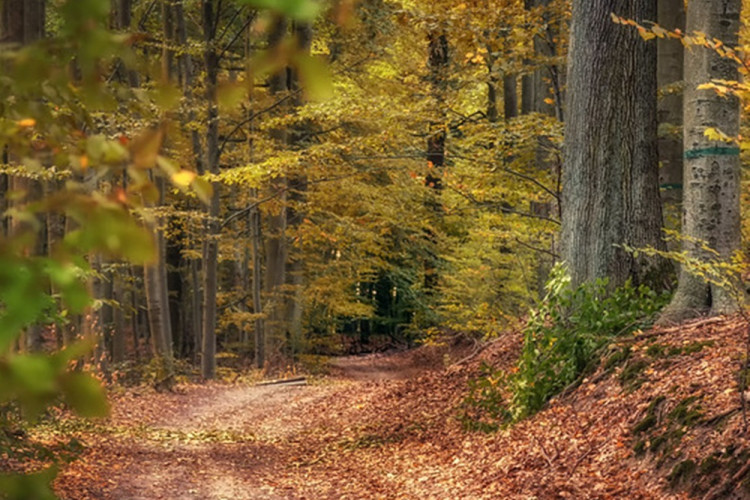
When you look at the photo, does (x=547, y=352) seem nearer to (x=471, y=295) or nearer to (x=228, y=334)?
(x=471, y=295)

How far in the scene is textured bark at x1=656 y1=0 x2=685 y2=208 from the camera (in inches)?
399

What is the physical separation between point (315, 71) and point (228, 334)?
A: 31387 mm

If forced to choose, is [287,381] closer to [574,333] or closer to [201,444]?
[201,444]

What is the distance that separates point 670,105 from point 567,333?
360 centimetres

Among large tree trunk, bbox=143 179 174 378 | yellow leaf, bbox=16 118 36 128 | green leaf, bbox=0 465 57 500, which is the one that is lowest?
large tree trunk, bbox=143 179 174 378

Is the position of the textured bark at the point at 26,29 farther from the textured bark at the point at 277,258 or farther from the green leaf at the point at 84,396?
the textured bark at the point at 277,258

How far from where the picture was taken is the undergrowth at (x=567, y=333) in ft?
26.8

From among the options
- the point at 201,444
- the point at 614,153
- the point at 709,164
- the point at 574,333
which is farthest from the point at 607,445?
the point at 201,444

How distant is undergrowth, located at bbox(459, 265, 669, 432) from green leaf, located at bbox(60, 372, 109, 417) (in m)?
7.21

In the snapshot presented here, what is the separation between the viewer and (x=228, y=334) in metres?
32.0

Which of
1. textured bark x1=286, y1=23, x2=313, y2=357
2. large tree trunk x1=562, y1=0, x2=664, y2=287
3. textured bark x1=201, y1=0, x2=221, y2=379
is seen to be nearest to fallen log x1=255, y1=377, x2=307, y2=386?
textured bark x1=201, y1=0, x2=221, y2=379

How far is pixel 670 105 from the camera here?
33.7 feet

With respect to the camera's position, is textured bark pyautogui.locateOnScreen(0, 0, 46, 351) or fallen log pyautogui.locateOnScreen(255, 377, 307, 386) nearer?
textured bark pyautogui.locateOnScreen(0, 0, 46, 351)

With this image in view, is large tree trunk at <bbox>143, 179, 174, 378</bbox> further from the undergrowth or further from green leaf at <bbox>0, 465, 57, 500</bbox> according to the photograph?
green leaf at <bbox>0, 465, 57, 500</bbox>
